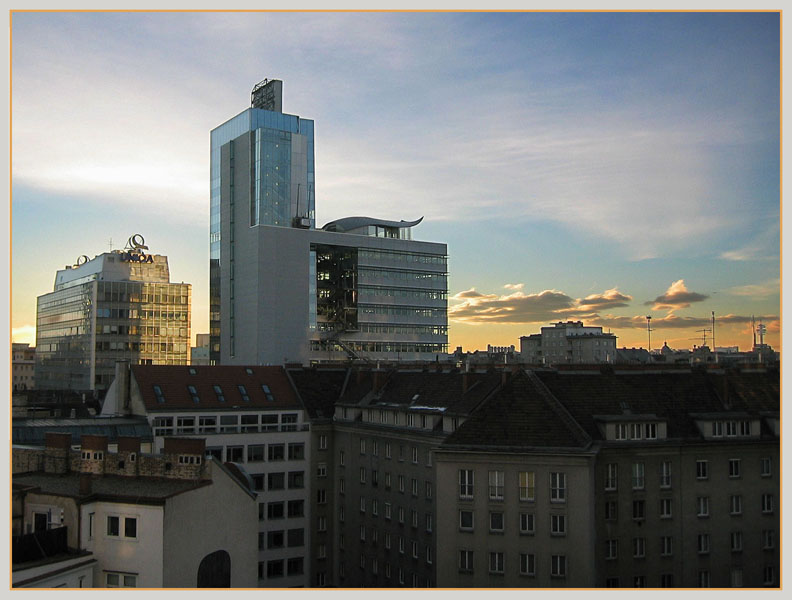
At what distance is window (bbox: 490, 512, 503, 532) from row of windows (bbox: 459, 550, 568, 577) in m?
1.56

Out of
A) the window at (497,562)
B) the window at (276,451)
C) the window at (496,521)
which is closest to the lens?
the window at (497,562)

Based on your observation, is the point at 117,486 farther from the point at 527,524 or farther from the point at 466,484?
the point at 527,524

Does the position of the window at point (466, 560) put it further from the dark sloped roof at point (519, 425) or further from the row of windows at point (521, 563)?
the dark sloped roof at point (519, 425)

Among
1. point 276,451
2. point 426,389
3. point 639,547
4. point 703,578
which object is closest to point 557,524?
point 639,547

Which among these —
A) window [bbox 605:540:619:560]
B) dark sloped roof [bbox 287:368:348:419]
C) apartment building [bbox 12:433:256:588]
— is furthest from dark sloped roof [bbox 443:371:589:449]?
dark sloped roof [bbox 287:368:348:419]

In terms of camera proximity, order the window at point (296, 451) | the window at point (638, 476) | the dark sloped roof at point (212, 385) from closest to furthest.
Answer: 1. the window at point (638, 476)
2. the dark sloped roof at point (212, 385)
3. the window at point (296, 451)

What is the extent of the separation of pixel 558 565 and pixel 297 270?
372 ft

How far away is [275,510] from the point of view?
78.4m

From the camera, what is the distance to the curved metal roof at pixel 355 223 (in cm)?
17225

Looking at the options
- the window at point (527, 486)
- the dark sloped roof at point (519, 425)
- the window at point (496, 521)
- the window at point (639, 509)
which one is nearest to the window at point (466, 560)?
the window at point (496, 521)

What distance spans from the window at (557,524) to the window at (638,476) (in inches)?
242

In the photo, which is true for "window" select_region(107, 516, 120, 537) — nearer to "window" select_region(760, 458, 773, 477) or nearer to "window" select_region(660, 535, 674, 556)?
"window" select_region(660, 535, 674, 556)

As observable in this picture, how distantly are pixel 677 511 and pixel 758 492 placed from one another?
6209 millimetres

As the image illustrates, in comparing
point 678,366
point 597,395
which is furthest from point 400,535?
point 678,366
